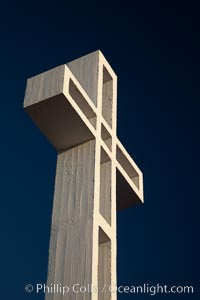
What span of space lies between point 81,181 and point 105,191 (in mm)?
431

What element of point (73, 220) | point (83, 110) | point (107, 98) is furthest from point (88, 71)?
point (73, 220)

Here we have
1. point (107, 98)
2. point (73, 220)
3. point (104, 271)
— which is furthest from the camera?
point (107, 98)

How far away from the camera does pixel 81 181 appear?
5234 millimetres

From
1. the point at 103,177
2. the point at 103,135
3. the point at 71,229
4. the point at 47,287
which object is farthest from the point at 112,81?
the point at 47,287

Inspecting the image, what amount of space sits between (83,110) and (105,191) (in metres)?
0.79

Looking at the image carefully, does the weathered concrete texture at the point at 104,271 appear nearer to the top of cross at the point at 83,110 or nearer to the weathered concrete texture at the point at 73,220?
the weathered concrete texture at the point at 73,220

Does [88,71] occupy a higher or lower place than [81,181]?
higher

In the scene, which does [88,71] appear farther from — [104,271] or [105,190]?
[104,271]

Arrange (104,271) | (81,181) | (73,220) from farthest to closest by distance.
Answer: (81,181)
(104,271)
(73,220)

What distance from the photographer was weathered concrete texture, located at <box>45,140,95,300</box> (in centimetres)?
465

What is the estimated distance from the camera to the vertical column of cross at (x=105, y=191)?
4949 mm

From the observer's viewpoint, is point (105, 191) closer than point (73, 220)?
No

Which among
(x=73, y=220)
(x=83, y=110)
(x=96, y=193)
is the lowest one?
(x=73, y=220)

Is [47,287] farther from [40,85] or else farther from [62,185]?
[40,85]
